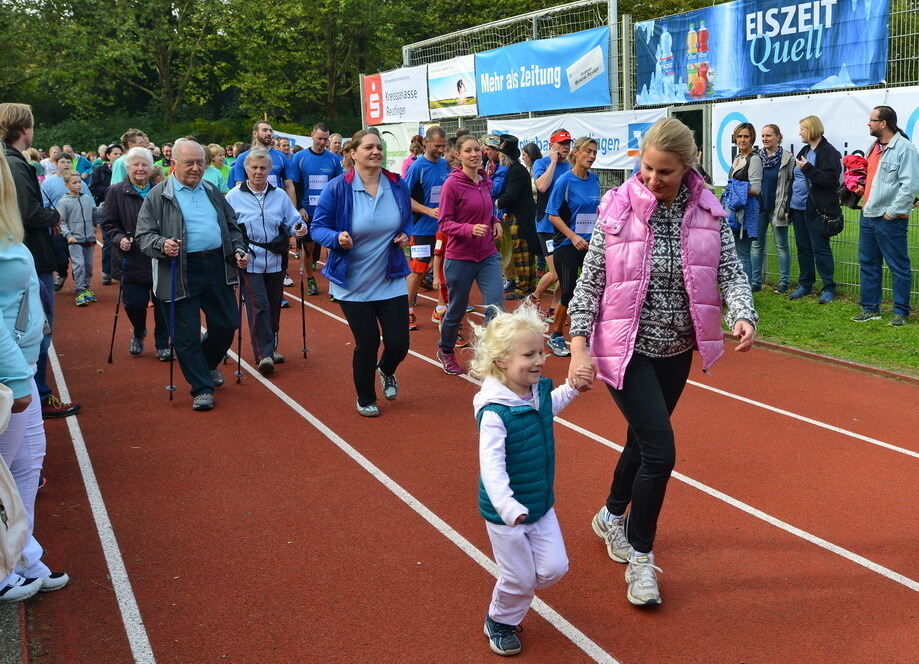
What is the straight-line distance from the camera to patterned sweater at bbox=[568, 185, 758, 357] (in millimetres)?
4270

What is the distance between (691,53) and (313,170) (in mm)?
5559

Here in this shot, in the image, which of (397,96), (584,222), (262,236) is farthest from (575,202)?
(397,96)

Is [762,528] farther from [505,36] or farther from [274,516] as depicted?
[505,36]

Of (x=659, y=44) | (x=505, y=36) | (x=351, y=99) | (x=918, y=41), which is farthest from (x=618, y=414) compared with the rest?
(x=351, y=99)

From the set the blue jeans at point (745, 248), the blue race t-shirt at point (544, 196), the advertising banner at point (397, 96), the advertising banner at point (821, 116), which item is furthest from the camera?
the advertising banner at point (397, 96)

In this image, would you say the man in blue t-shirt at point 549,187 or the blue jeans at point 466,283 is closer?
the blue jeans at point 466,283

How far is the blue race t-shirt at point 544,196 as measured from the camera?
31.3 ft

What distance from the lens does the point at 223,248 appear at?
804 centimetres

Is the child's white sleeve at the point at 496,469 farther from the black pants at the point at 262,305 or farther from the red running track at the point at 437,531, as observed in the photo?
the black pants at the point at 262,305

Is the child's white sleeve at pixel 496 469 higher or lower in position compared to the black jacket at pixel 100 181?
lower

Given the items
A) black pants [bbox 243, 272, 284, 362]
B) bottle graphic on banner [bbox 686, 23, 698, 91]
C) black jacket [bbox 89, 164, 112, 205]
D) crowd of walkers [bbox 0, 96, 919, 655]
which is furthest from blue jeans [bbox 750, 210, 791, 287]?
black jacket [bbox 89, 164, 112, 205]

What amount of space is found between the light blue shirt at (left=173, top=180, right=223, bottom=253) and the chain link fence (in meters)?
7.30

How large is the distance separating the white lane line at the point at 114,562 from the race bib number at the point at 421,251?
14.7 ft

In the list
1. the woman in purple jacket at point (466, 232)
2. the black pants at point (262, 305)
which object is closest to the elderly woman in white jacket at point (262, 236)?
the black pants at point (262, 305)
